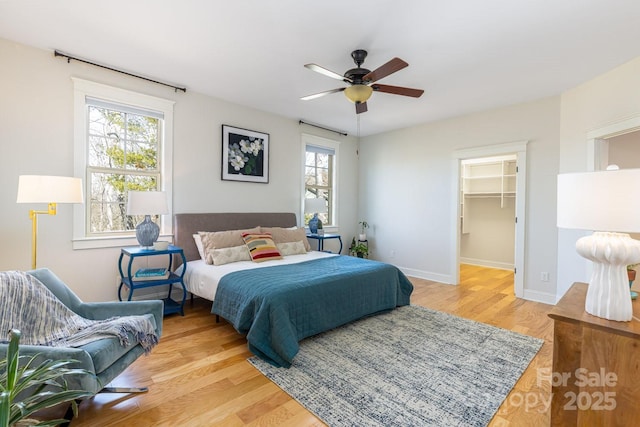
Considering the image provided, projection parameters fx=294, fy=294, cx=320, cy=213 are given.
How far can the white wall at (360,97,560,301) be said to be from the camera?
3799 millimetres

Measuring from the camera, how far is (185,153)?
3.67m

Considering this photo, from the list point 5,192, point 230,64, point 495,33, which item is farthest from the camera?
point 230,64

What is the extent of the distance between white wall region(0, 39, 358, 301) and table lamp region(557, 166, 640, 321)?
3653 millimetres

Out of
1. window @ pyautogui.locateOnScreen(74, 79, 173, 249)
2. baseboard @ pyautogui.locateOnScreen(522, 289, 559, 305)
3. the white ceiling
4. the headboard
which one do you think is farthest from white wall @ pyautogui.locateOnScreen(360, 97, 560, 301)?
window @ pyautogui.locateOnScreen(74, 79, 173, 249)

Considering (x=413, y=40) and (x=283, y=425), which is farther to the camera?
(x=413, y=40)

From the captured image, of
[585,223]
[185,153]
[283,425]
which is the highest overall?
[185,153]

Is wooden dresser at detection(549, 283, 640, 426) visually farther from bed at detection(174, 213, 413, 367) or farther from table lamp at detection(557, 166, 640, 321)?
bed at detection(174, 213, 413, 367)

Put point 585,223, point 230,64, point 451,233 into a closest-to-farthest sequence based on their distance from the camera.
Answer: point 585,223 < point 230,64 < point 451,233

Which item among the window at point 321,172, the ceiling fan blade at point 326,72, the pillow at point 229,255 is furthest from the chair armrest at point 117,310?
the window at point 321,172

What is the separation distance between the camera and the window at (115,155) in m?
2.99

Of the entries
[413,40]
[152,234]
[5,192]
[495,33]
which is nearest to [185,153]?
[152,234]

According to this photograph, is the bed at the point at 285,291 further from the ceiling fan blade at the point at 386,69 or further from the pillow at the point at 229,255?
the ceiling fan blade at the point at 386,69

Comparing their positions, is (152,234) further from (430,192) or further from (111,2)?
(430,192)

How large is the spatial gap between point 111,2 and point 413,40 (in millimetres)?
2324
